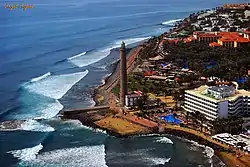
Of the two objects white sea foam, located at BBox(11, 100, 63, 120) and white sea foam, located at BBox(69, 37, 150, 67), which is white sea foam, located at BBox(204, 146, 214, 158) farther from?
white sea foam, located at BBox(69, 37, 150, 67)

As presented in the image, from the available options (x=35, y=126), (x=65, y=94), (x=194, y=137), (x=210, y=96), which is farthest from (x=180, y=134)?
(x=65, y=94)

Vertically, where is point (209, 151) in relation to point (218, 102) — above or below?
below

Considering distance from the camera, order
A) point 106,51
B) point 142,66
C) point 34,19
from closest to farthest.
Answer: point 142,66 < point 106,51 < point 34,19

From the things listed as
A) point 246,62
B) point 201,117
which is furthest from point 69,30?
point 201,117

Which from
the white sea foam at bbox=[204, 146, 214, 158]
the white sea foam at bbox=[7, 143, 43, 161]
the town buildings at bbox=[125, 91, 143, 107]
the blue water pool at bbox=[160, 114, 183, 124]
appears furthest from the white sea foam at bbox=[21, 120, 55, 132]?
the white sea foam at bbox=[204, 146, 214, 158]

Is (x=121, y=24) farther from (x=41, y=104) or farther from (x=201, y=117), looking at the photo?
(x=201, y=117)

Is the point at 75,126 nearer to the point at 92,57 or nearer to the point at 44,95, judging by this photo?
the point at 44,95
